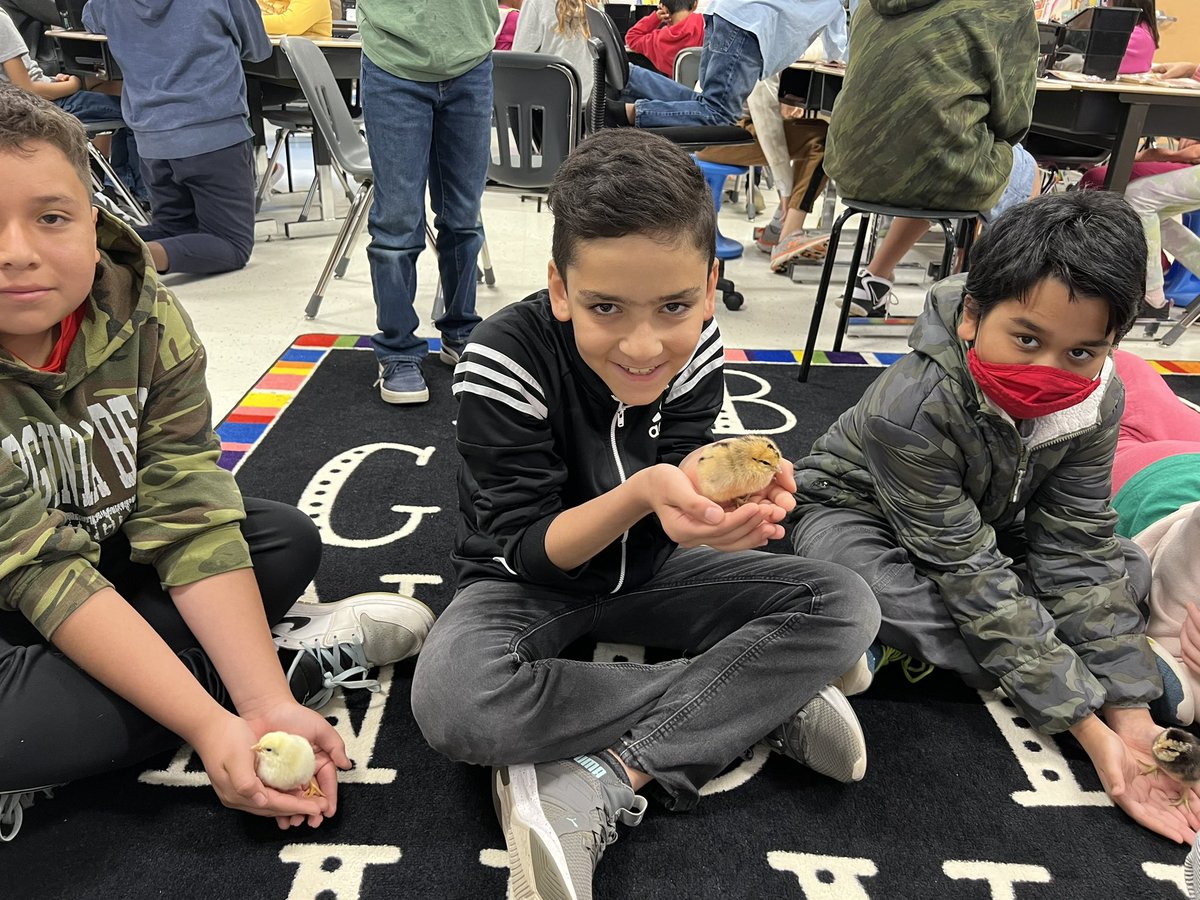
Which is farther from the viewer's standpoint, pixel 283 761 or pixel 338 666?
pixel 338 666

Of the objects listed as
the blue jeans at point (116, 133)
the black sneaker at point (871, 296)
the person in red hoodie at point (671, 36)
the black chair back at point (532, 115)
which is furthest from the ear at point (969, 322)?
the person in red hoodie at point (671, 36)

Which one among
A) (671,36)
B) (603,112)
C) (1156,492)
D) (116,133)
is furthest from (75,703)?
(671,36)

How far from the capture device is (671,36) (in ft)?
14.5

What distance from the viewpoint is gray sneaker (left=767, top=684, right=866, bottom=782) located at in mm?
990

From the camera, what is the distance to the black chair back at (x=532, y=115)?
232cm

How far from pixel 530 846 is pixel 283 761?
0.28 m

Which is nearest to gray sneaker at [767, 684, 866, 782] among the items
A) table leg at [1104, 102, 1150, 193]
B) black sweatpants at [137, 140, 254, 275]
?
table leg at [1104, 102, 1150, 193]

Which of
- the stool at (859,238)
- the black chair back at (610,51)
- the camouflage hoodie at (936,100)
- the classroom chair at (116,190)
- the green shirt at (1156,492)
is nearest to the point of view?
the green shirt at (1156,492)

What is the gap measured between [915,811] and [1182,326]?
233 cm

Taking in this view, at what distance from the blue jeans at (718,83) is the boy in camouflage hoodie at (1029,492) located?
6.16 ft

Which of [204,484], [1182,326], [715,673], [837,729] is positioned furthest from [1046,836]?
[1182,326]

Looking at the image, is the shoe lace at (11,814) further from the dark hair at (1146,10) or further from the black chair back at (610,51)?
the dark hair at (1146,10)

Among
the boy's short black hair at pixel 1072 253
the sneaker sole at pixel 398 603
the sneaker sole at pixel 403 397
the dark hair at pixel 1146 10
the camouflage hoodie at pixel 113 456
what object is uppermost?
the dark hair at pixel 1146 10

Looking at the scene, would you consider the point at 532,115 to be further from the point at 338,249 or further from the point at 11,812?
the point at 11,812
